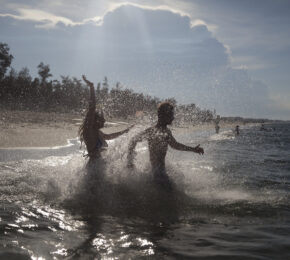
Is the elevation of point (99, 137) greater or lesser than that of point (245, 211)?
greater

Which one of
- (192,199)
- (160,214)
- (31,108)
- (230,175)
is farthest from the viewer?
(31,108)

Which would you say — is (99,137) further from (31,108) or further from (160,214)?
(31,108)

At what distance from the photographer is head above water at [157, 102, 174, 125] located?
17.8 feet

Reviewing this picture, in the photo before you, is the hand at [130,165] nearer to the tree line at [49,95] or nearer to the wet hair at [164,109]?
the wet hair at [164,109]

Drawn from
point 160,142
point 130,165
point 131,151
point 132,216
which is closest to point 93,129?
point 131,151

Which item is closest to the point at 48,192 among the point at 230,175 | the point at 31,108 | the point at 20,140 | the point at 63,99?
the point at 230,175

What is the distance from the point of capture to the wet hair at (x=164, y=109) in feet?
17.8

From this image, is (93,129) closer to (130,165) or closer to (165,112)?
(130,165)

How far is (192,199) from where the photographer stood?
18.6 feet

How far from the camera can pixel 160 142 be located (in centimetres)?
565

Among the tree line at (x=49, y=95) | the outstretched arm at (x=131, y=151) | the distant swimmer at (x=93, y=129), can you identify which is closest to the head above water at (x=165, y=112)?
the outstretched arm at (x=131, y=151)

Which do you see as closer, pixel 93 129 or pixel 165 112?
pixel 165 112

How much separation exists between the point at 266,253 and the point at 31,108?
38790 mm

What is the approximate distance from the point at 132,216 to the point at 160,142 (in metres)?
1.51
